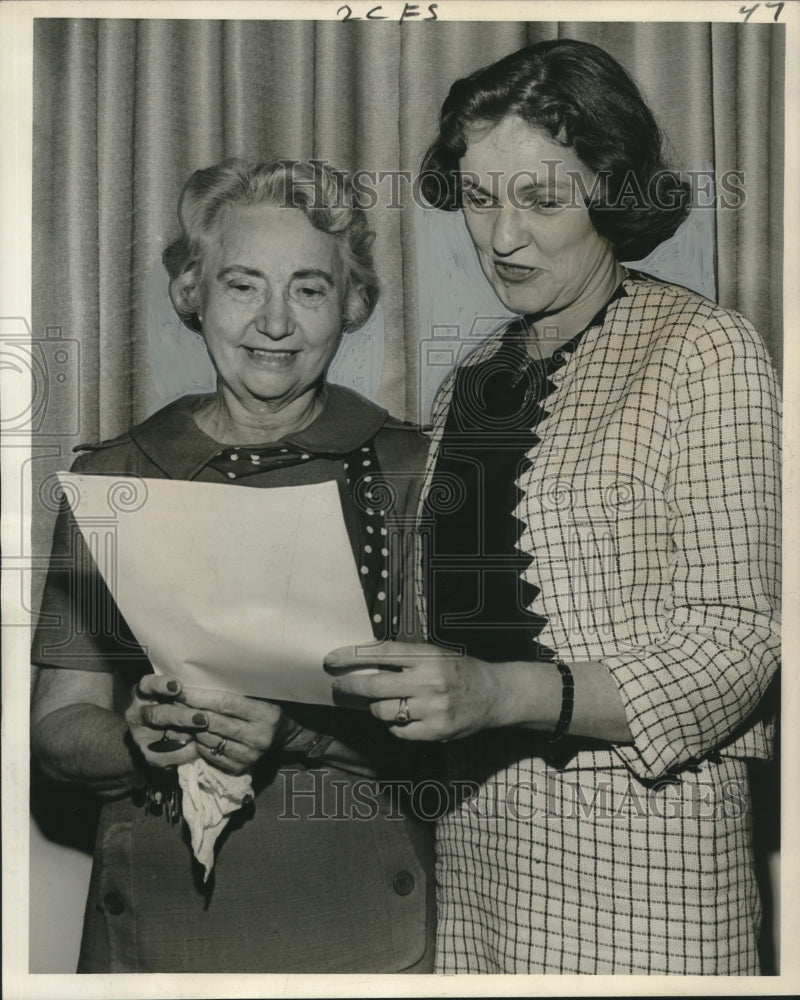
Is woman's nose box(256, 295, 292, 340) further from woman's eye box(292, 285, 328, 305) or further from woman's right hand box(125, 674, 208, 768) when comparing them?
woman's right hand box(125, 674, 208, 768)

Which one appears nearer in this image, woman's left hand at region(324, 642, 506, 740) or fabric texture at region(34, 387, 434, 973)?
woman's left hand at region(324, 642, 506, 740)

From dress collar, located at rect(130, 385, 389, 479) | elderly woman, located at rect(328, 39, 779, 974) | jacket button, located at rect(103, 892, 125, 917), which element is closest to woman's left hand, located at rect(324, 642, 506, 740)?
elderly woman, located at rect(328, 39, 779, 974)

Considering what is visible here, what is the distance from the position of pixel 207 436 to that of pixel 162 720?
449 millimetres

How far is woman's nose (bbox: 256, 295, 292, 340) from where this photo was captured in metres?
1.64

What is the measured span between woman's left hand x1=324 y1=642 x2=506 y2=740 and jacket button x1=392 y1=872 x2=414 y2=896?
9.2 inches

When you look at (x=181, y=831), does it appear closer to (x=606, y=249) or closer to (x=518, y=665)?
(x=518, y=665)

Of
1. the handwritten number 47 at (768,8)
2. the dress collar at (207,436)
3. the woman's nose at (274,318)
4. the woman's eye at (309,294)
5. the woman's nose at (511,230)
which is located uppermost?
the handwritten number 47 at (768,8)

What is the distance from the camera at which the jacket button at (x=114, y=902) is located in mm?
1681

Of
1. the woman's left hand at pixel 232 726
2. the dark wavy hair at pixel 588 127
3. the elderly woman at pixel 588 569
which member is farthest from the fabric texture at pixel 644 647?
the woman's left hand at pixel 232 726

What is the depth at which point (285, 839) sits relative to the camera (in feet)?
5.49

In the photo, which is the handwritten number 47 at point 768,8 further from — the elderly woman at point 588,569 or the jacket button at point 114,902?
the jacket button at point 114,902

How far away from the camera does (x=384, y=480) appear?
1.68 metres

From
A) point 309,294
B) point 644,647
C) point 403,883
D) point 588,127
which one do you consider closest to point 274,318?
point 309,294

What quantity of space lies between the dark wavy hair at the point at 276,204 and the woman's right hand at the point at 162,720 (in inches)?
22.4
